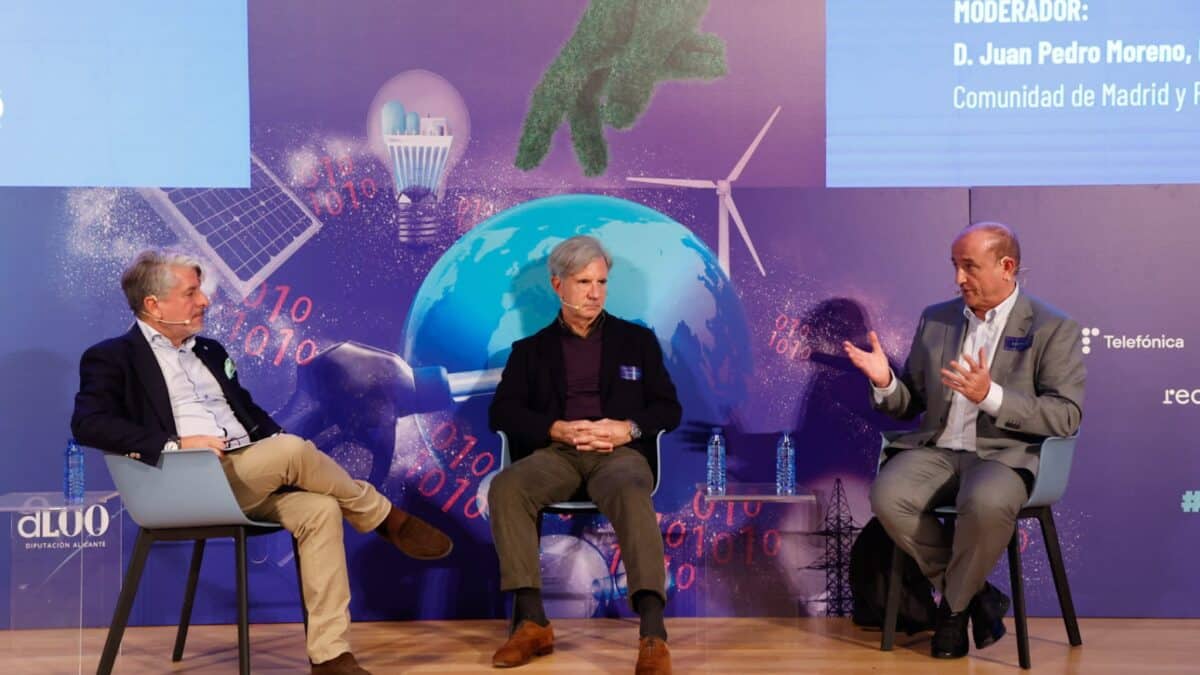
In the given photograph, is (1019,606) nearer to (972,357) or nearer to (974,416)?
(974,416)

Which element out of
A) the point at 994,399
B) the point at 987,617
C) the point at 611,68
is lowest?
the point at 987,617

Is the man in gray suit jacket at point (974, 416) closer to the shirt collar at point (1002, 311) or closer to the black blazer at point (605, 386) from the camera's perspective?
the shirt collar at point (1002, 311)

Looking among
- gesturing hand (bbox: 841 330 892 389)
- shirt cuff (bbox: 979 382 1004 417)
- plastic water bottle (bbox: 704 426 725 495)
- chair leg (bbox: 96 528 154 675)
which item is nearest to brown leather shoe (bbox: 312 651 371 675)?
chair leg (bbox: 96 528 154 675)

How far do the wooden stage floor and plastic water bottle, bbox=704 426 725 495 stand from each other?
0.53 m

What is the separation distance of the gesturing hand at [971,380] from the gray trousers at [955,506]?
248 mm

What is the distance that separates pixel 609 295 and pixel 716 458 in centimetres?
74

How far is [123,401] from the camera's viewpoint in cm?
405

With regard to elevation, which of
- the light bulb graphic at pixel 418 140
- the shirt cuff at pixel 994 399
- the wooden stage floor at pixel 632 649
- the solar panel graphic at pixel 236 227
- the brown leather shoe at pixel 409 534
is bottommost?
the wooden stage floor at pixel 632 649

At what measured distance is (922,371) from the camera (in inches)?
183

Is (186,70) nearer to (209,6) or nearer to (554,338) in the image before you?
(209,6)

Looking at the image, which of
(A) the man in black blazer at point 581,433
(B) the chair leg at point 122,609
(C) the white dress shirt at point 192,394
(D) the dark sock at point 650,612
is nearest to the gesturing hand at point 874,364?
(A) the man in black blazer at point 581,433

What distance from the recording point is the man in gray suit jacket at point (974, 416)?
165 inches

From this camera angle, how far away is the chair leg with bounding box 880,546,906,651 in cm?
438

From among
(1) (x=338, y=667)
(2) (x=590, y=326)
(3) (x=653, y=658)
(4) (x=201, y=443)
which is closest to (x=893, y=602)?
(3) (x=653, y=658)
